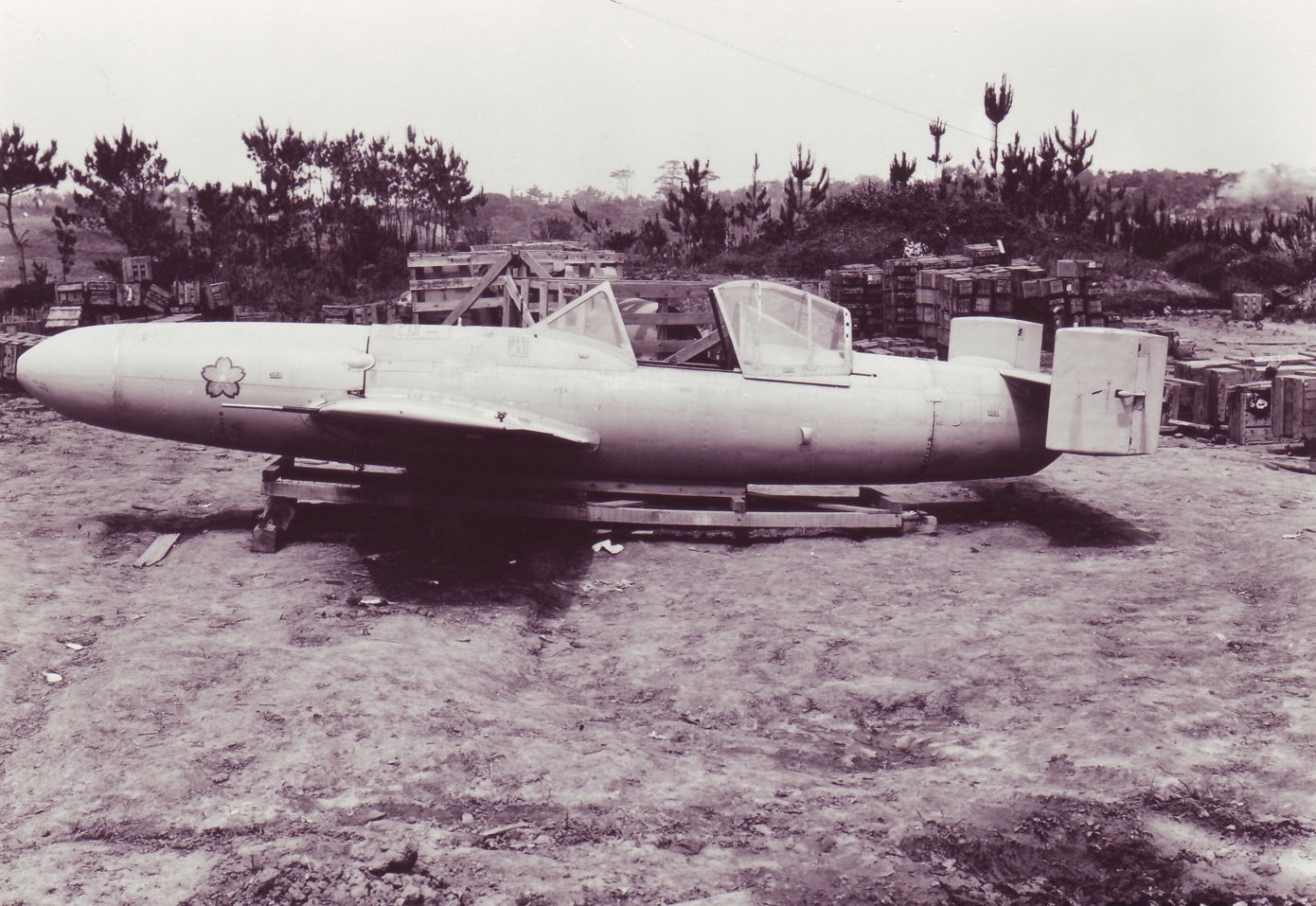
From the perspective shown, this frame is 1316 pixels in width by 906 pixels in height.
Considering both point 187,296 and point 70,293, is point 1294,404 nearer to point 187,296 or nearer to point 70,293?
point 187,296

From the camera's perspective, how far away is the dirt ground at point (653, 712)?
368cm

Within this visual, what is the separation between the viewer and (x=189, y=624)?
6.15 meters

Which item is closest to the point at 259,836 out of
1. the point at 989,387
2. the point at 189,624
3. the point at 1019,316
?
the point at 189,624

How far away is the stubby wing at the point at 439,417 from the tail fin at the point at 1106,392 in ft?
13.8

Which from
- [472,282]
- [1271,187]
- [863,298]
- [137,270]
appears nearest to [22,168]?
[137,270]

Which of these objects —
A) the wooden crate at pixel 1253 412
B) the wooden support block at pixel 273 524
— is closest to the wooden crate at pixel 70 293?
the wooden support block at pixel 273 524

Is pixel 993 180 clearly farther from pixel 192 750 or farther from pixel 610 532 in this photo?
pixel 192 750

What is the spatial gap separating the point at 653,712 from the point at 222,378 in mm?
4726

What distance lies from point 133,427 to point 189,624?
262cm

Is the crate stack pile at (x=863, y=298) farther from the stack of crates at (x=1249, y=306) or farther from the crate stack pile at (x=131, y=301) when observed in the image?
the crate stack pile at (x=131, y=301)

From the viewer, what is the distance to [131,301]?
18.7m

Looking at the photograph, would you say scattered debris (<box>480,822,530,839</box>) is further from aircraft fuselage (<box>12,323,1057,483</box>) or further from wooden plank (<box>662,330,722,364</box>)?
wooden plank (<box>662,330,722,364</box>)

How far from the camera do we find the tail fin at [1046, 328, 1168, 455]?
8141 mm

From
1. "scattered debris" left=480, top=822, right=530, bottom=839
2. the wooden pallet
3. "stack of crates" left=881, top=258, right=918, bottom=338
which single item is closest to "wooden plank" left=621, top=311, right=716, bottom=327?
the wooden pallet
